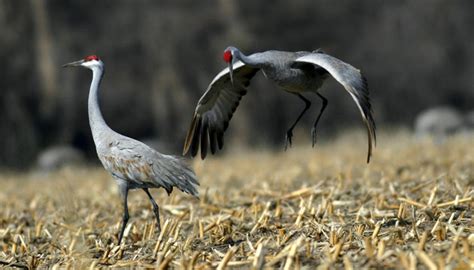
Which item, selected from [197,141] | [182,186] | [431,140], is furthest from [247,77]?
[431,140]

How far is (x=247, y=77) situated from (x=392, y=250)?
9.15ft

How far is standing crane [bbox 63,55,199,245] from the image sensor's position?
218 inches

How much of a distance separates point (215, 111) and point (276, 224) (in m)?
1.54

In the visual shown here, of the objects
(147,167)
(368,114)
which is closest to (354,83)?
(368,114)

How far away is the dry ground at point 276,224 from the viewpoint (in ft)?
14.3

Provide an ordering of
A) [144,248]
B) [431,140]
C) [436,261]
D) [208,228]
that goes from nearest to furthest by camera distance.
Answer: [436,261], [144,248], [208,228], [431,140]

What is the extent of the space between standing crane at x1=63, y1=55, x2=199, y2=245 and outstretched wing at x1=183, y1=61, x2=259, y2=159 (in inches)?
40.5

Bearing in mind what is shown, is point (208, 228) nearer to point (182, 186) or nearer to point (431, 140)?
point (182, 186)

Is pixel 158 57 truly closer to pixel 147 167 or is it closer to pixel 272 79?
pixel 272 79

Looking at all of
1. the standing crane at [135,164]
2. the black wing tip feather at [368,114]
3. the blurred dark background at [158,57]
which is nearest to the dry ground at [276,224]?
the standing crane at [135,164]

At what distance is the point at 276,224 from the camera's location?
226 inches

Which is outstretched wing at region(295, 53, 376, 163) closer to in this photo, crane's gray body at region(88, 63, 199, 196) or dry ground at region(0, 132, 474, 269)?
dry ground at region(0, 132, 474, 269)

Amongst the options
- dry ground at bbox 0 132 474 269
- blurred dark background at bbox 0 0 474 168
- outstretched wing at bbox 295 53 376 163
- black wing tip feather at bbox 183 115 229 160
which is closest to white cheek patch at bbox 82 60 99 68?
dry ground at bbox 0 132 474 269

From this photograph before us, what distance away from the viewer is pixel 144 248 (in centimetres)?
520
